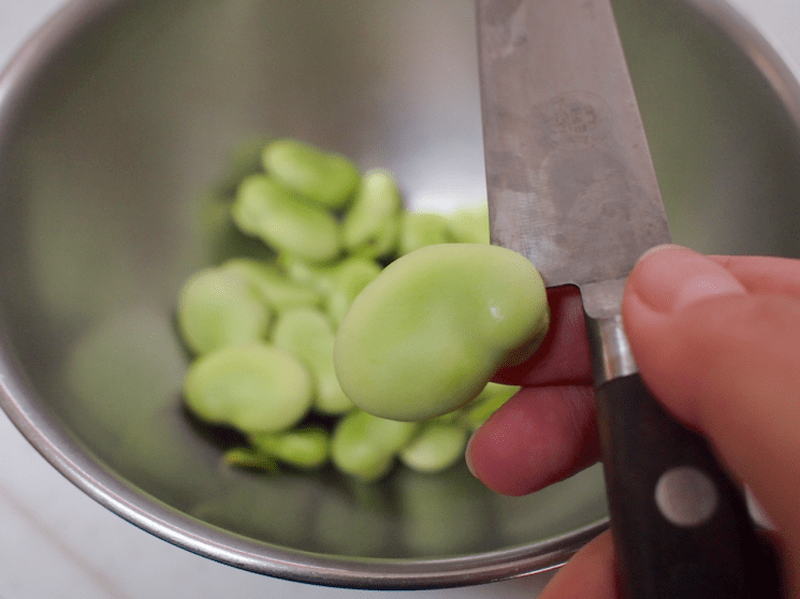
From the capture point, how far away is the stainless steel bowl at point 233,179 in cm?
49

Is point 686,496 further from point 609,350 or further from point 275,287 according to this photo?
point 275,287

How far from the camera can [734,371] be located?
0.84 ft

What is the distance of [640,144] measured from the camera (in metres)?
0.46

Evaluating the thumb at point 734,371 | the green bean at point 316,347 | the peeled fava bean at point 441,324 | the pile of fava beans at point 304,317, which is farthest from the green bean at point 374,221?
the thumb at point 734,371

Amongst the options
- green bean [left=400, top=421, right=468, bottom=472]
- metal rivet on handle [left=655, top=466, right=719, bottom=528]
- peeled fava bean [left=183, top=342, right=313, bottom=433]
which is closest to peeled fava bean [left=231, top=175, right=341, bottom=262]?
peeled fava bean [left=183, top=342, right=313, bottom=433]

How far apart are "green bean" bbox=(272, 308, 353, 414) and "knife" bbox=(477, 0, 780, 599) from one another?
12.0 inches

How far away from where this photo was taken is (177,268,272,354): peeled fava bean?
694 millimetres

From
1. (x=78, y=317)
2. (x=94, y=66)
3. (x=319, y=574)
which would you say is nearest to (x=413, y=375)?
(x=319, y=574)

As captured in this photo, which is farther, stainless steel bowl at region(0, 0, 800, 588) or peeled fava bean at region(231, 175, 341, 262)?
peeled fava bean at region(231, 175, 341, 262)

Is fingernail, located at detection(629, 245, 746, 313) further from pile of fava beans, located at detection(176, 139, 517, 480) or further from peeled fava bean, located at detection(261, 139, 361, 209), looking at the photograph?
peeled fava bean, located at detection(261, 139, 361, 209)

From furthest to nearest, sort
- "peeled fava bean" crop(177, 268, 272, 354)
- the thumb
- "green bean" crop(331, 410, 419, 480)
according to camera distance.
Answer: "peeled fava bean" crop(177, 268, 272, 354)
"green bean" crop(331, 410, 419, 480)
the thumb

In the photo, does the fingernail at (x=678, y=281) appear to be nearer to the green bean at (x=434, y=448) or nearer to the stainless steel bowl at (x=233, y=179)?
the stainless steel bowl at (x=233, y=179)

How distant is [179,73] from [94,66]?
0.11 meters

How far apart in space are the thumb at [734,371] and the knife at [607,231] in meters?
0.02
